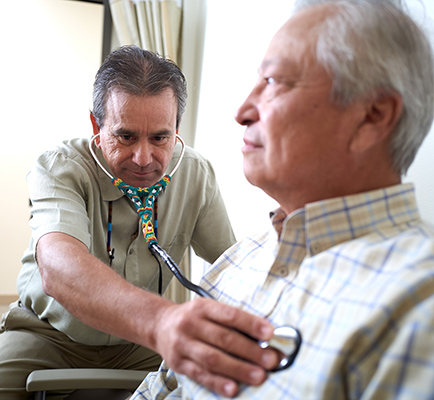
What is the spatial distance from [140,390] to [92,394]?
1.12 ft

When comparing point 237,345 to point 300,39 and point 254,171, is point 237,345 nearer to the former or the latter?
point 254,171

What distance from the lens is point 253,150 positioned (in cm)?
94

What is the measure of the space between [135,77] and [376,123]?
844 mm

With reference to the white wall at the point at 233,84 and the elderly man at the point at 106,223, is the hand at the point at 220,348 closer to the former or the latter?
the elderly man at the point at 106,223

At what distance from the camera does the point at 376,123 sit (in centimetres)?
85

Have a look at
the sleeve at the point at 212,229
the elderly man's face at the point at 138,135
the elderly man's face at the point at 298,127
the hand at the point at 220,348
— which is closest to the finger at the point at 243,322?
the hand at the point at 220,348

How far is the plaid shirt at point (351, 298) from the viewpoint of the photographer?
62 centimetres

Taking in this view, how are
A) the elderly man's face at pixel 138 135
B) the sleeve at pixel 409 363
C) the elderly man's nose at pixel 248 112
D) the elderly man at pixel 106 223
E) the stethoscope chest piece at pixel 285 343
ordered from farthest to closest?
the elderly man's face at pixel 138 135
the elderly man at pixel 106 223
the elderly man's nose at pixel 248 112
the stethoscope chest piece at pixel 285 343
the sleeve at pixel 409 363

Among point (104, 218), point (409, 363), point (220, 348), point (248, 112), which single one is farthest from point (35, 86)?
point (409, 363)

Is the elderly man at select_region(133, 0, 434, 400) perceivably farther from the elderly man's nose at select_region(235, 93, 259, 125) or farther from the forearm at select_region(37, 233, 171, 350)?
the forearm at select_region(37, 233, 171, 350)

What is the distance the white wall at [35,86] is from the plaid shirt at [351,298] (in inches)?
113

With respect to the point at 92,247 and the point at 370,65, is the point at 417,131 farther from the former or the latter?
the point at 92,247

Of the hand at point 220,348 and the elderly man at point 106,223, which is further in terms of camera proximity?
the elderly man at point 106,223

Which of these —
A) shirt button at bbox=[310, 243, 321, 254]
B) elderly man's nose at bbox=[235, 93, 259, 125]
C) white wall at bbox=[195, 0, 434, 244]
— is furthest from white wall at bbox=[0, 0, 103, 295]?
shirt button at bbox=[310, 243, 321, 254]
